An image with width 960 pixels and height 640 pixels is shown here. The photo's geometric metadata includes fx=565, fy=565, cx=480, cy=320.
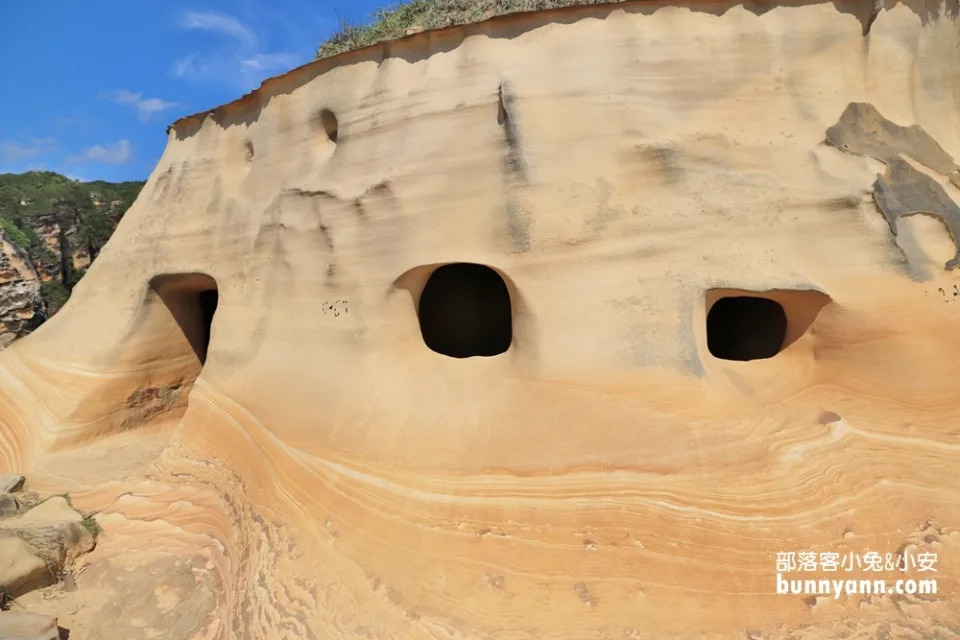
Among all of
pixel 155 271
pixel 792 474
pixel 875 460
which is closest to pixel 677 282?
pixel 792 474

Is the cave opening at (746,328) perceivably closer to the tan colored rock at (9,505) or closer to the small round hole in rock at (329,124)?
the small round hole in rock at (329,124)

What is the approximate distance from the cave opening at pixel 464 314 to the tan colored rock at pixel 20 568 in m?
3.40

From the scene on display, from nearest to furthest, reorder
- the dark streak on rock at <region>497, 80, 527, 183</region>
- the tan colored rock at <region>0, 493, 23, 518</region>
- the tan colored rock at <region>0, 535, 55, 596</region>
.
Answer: the tan colored rock at <region>0, 535, 55, 596</region> < the dark streak on rock at <region>497, 80, 527, 183</region> < the tan colored rock at <region>0, 493, 23, 518</region>

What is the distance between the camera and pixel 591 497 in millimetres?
3328

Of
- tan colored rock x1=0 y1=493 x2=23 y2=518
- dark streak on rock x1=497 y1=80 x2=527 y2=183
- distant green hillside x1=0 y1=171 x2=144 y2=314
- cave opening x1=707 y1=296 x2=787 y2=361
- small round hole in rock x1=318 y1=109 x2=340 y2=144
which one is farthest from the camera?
distant green hillside x1=0 y1=171 x2=144 y2=314

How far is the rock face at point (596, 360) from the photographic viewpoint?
315 cm

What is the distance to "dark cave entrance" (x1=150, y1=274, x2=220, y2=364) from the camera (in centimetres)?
615

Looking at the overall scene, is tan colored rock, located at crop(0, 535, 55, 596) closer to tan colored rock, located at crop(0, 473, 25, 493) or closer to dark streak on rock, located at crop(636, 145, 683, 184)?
tan colored rock, located at crop(0, 473, 25, 493)

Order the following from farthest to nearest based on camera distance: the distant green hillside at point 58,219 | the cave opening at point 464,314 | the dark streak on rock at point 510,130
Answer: the distant green hillside at point 58,219 → the cave opening at point 464,314 → the dark streak on rock at point 510,130

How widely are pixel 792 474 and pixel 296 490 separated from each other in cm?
322

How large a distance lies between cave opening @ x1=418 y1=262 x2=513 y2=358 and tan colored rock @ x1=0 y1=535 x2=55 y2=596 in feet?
11.2

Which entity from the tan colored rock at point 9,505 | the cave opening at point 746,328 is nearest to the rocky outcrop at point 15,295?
the tan colored rock at point 9,505

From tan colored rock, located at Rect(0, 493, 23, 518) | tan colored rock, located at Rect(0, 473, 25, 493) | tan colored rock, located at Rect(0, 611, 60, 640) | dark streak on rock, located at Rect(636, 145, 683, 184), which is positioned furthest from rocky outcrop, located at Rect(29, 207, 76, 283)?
dark streak on rock, located at Rect(636, 145, 683, 184)

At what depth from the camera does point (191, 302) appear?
6762 mm
